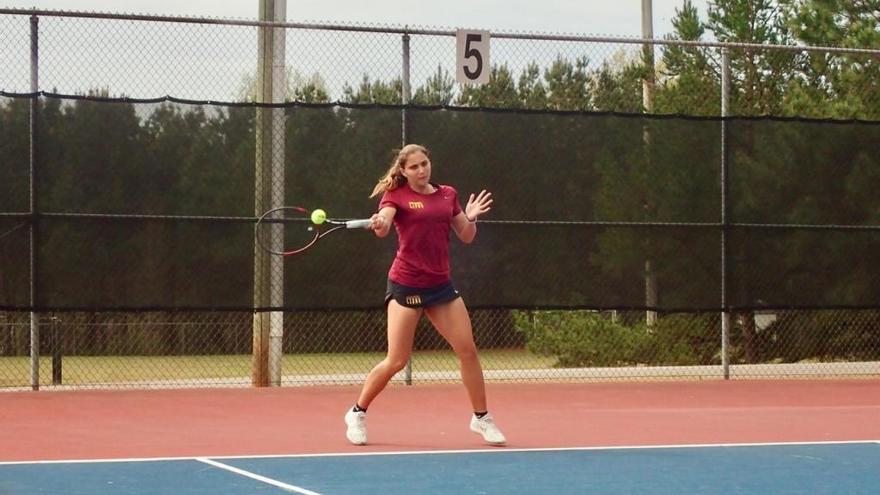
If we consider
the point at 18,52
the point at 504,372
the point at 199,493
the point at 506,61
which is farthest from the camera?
the point at 504,372

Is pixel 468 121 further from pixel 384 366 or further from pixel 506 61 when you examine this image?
pixel 384 366

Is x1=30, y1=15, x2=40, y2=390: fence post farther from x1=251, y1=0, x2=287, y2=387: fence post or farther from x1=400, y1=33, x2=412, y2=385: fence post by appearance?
x1=400, y1=33, x2=412, y2=385: fence post

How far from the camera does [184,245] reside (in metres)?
12.9

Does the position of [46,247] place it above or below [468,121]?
below

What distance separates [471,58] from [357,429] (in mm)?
5116

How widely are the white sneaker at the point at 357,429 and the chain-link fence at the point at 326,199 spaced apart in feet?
13.0

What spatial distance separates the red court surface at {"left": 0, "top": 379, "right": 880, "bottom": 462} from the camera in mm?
9258

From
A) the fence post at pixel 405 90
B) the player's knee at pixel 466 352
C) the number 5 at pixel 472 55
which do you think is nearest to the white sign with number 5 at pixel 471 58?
the number 5 at pixel 472 55

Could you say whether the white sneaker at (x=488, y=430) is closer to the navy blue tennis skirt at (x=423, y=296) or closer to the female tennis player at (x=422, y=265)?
the female tennis player at (x=422, y=265)

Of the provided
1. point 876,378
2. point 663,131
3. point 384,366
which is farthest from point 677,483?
point 876,378

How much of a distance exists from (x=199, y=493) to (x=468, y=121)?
702 centimetres

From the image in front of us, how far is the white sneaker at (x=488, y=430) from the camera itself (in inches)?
355

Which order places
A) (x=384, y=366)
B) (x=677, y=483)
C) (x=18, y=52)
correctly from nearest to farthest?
(x=677, y=483)
(x=384, y=366)
(x=18, y=52)

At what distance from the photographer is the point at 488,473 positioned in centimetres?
776
